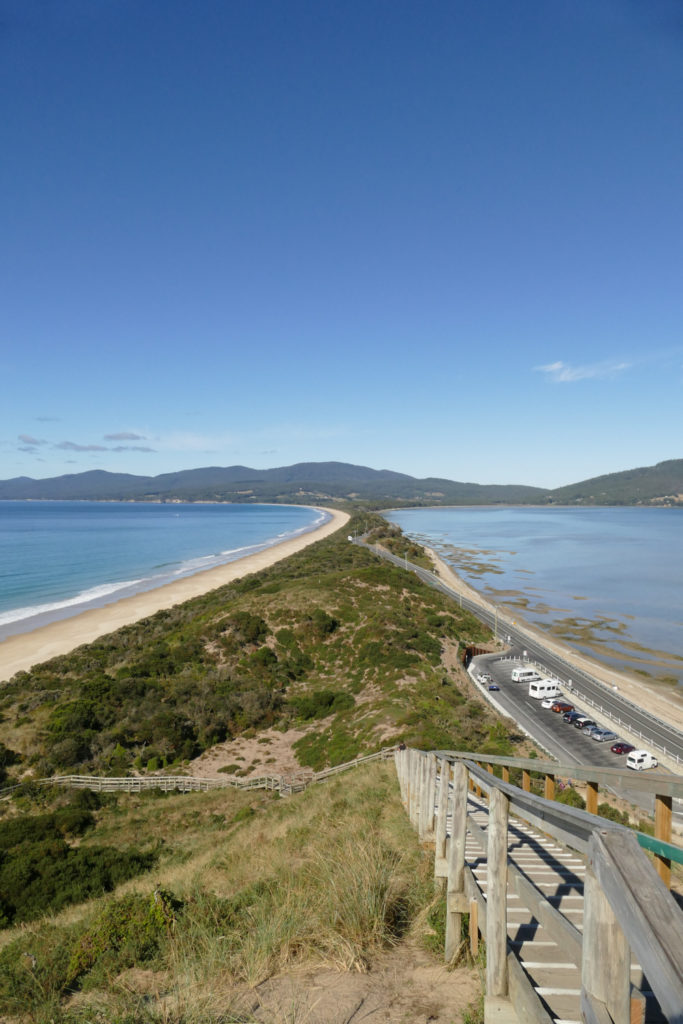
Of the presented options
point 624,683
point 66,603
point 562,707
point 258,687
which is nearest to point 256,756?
point 258,687

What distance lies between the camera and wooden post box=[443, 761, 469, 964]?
4.43 m

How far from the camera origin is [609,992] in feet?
6.29

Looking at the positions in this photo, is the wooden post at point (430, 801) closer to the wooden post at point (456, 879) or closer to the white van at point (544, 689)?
the wooden post at point (456, 879)

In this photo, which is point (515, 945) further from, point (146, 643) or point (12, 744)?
point (146, 643)

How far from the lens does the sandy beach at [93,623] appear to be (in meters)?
37.7

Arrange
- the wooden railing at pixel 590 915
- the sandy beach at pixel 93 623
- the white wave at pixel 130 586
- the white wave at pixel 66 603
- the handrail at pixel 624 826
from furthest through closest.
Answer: the white wave at pixel 130 586 → the white wave at pixel 66 603 → the sandy beach at pixel 93 623 → the handrail at pixel 624 826 → the wooden railing at pixel 590 915

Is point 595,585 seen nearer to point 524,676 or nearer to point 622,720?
point 524,676

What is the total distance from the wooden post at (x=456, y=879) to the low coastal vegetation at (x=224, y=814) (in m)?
0.35

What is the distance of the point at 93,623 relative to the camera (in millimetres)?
47125

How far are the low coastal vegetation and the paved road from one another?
514 cm

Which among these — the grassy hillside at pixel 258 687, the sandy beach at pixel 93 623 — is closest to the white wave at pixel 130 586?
the sandy beach at pixel 93 623

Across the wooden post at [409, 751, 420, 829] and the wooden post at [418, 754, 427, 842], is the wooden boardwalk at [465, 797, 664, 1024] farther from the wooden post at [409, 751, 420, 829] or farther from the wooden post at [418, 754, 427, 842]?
the wooden post at [409, 751, 420, 829]

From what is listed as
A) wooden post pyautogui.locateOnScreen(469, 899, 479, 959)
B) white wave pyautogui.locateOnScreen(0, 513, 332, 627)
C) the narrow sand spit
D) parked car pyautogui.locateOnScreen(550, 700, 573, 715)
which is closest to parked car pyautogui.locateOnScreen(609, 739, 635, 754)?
parked car pyautogui.locateOnScreen(550, 700, 573, 715)

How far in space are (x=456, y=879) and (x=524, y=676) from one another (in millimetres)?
36164
